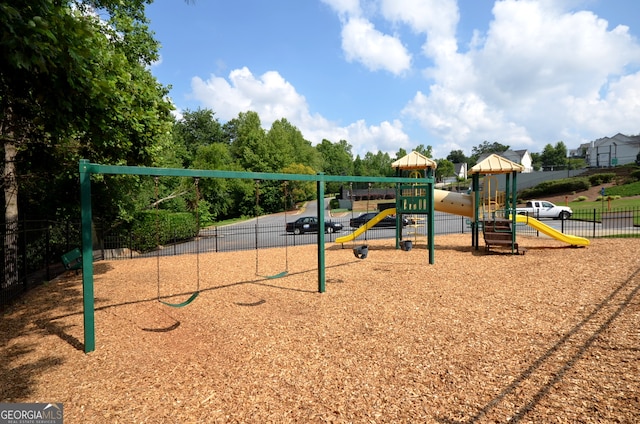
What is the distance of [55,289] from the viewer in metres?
8.70

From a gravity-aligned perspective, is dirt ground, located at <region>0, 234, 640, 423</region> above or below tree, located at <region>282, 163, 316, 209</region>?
below

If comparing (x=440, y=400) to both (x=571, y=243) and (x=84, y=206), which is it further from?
(x=571, y=243)

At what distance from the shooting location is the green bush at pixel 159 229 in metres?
17.5

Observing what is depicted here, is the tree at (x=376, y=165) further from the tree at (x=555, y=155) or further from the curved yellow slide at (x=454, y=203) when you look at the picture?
the curved yellow slide at (x=454, y=203)

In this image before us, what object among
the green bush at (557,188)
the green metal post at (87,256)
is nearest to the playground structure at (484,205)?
the green metal post at (87,256)

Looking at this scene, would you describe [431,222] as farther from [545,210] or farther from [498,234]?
[545,210]

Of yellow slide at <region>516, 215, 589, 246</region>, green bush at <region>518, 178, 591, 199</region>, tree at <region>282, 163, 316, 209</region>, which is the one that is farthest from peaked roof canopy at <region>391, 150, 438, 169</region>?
green bush at <region>518, 178, 591, 199</region>

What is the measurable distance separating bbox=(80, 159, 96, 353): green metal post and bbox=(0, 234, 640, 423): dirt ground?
0.83 ft

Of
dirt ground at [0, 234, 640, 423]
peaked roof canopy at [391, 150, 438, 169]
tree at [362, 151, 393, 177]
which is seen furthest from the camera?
tree at [362, 151, 393, 177]

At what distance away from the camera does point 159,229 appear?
18.4 meters

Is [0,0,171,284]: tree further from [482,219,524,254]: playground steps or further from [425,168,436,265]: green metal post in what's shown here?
[482,219,524,254]: playground steps

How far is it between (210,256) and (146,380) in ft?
34.7

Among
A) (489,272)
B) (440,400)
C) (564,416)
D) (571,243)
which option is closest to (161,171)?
(440,400)

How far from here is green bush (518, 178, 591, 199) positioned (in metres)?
43.2
